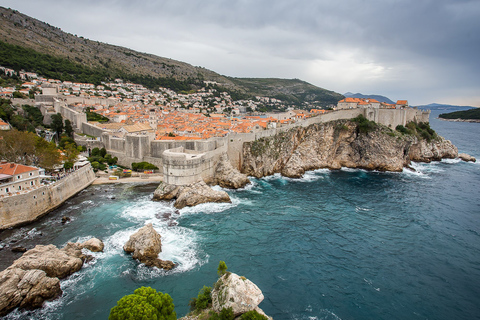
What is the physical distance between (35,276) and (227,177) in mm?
17857

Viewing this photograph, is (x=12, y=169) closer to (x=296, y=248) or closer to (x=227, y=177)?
(x=227, y=177)

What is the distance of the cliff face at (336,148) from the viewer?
112 feet

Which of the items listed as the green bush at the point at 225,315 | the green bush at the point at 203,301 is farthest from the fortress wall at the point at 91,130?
the green bush at the point at 225,315

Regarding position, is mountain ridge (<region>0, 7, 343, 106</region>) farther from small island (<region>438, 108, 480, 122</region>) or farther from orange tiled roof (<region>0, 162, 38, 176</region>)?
orange tiled roof (<region>0, 162, 38, 176</region>)

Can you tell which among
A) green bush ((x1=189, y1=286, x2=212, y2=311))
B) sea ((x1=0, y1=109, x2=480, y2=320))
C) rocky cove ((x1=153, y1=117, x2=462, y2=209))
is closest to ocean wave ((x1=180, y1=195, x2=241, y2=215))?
sea ((x1=0, y1=109, x2=480, y2=320))

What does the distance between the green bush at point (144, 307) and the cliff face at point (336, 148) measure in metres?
24.4

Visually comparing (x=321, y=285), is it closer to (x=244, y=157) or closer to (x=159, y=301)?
(x=159, y=301)

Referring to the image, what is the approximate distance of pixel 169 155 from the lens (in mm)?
24500

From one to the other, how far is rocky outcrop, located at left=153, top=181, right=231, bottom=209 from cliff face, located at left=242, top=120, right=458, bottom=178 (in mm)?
10364

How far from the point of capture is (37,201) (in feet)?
65.4

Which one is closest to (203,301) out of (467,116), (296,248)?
(296,248)

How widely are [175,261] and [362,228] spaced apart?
13.2 metres

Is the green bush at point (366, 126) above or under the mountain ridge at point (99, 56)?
under

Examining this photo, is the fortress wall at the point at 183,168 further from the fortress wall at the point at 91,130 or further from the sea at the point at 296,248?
the fortress wall at the point at 91,130
